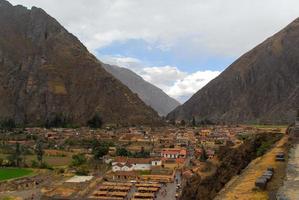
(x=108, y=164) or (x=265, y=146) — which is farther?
(x=108, y=164)

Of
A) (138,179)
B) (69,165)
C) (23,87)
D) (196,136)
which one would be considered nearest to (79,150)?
(69,165)

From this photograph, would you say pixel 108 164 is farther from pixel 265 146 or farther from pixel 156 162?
pixel 265 146

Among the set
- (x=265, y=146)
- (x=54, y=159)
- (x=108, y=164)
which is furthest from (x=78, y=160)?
(x=265, y=146)

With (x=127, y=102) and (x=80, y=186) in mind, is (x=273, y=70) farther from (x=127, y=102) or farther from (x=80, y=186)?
(x=80, y=186)

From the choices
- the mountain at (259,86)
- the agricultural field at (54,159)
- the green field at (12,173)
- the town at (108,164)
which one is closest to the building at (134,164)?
the town at (108,164)

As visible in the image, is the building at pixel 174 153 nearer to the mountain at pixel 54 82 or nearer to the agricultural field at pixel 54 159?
the agricultural field at pixel 54 159

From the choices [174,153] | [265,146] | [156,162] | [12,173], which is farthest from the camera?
[174,153]
